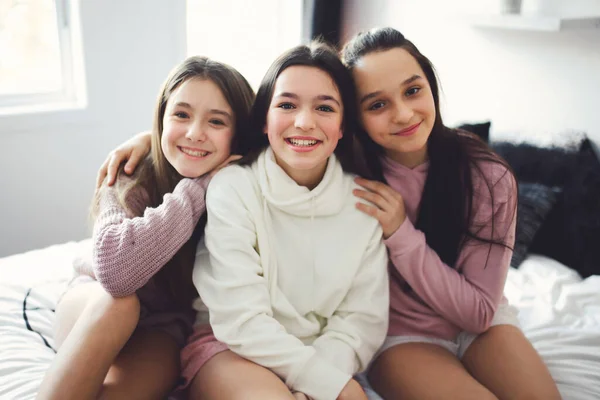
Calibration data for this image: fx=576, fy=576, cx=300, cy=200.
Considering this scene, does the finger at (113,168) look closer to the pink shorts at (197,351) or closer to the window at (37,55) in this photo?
the pink shorts at (197,351)

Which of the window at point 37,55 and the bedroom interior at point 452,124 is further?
the window at point 37,55

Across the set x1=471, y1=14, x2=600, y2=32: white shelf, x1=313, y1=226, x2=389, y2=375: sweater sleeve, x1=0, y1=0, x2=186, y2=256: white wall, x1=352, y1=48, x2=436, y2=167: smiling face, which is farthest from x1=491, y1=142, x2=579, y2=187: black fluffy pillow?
x1=0, y1=0, x2=186, y2=256: white wall

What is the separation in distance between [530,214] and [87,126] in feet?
6.27

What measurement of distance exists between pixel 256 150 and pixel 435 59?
1684 millimetres

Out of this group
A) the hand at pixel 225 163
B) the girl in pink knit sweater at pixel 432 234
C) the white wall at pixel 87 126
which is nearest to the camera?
the girl in pink knit sweater at pixel 432 234

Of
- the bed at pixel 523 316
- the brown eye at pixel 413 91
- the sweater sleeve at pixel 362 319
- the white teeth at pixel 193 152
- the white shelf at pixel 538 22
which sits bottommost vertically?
the bed at pixel 523 316

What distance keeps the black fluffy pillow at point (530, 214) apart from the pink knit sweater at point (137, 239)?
1218 millimetres

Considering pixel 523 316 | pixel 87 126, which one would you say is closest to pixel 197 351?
A: pixel 523 316

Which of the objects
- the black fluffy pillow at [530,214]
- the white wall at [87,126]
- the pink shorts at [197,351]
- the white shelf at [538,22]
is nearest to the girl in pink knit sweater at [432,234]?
the pink shorts at [197,351]

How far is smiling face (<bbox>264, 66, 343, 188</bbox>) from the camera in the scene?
4.09ft

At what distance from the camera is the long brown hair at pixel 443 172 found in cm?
135

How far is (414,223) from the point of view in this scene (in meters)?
1.41

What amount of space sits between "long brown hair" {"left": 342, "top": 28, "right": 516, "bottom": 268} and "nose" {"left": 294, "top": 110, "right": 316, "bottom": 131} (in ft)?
0.68

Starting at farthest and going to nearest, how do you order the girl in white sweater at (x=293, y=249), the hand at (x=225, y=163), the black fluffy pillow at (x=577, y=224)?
the black fluffy pillow at (x=577, y=224) < the hand at (x=225, y=163) < the girl in white sweater at (x=293, y=249)
